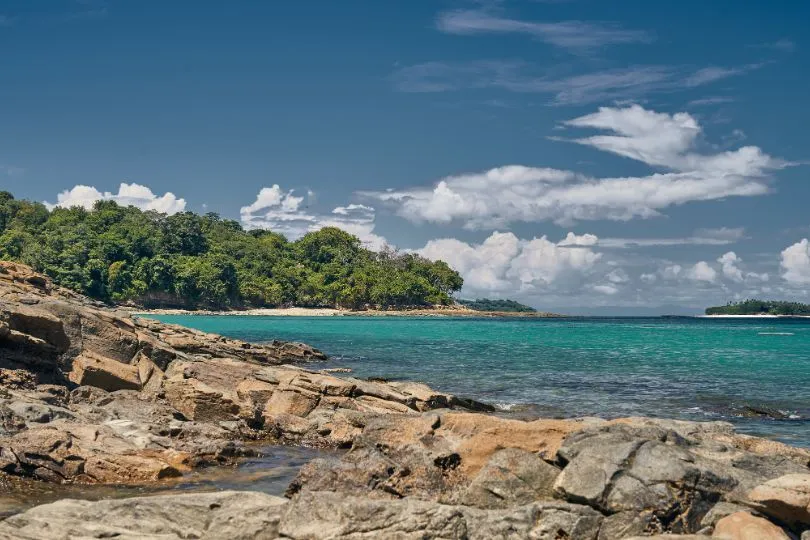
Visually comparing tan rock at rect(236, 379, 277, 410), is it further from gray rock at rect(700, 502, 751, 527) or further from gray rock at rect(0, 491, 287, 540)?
gray rock at rect(700, 502, 751, 527)

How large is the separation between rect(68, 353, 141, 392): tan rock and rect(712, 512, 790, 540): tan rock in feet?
61.5

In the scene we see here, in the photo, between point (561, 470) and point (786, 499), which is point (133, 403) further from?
point (786, 499)

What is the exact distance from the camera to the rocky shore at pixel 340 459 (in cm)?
973

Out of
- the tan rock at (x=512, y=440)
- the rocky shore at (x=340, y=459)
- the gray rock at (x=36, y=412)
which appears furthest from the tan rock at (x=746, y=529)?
the gray rock at (x=36, y=412)

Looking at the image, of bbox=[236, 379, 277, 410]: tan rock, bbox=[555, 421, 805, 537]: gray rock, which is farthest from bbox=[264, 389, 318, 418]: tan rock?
bbox=[555, 421, 805, 537]: gray rock

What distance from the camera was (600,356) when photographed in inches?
2188

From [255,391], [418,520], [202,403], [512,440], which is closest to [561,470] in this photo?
[512,440]

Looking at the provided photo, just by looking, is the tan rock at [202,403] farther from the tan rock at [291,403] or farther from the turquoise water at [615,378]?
the turquoise water at [615,378]

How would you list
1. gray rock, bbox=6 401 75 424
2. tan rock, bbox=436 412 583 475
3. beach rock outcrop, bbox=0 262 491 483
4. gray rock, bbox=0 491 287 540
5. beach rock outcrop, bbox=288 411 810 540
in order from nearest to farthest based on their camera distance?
gray rock, bbox=0 491 287 540
beach rock outcrop, bbox=288 411 810 540
tan rock, bbox=436 412 583 475
beach rock outcrop, bbox=0 262 491 483
gray rock, bbox=6 401 75 424

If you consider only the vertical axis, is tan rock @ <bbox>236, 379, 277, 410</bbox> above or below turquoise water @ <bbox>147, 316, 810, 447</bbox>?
above

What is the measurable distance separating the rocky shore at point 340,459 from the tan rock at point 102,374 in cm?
5

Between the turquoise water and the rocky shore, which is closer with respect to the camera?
the rocky shore

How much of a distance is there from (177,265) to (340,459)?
148 m

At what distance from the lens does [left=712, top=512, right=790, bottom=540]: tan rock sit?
30.7 ft
